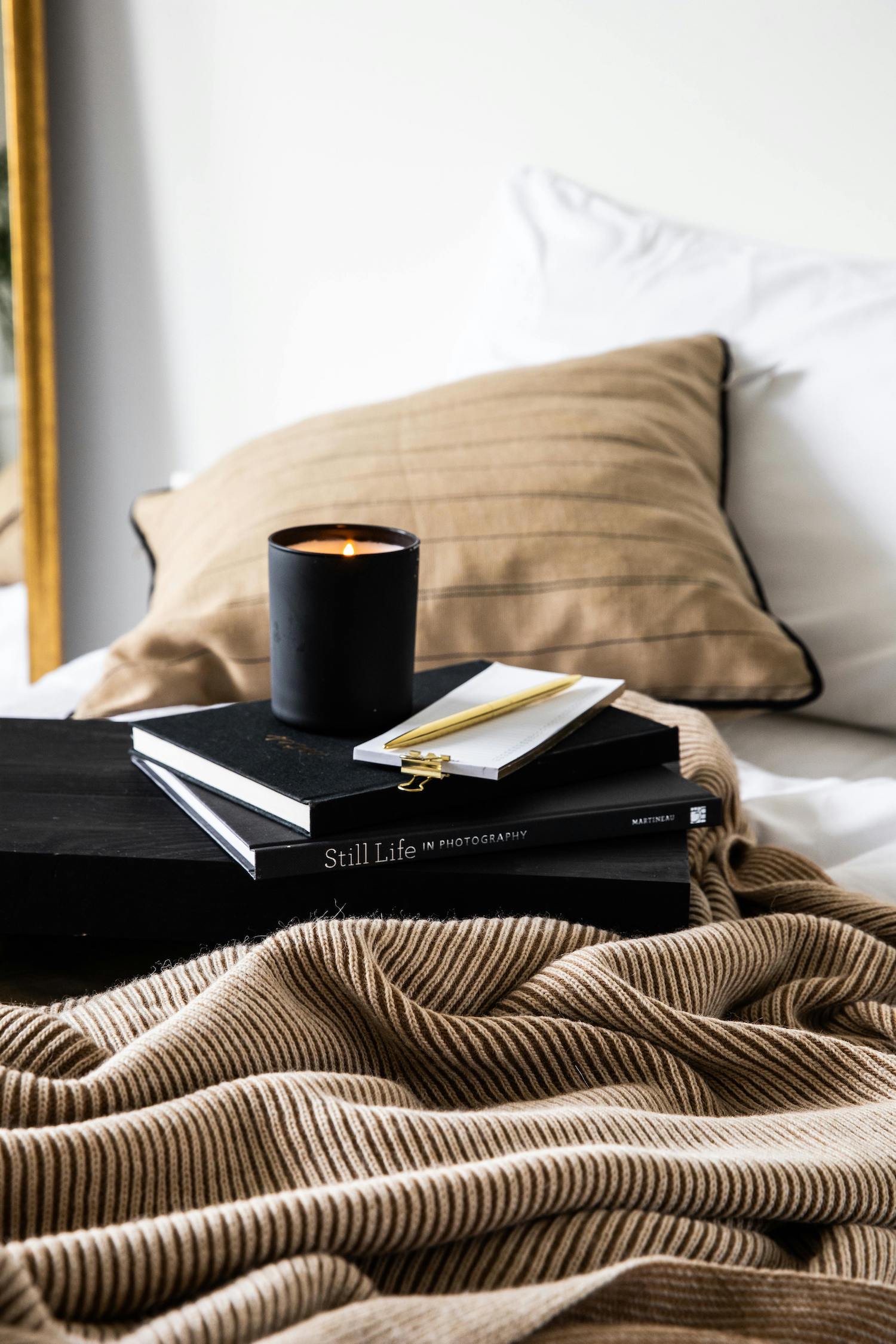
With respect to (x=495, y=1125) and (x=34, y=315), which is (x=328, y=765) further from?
(x=34, y=315)

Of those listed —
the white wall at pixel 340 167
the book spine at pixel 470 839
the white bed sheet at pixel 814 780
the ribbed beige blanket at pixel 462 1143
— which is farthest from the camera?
the white wall at pixel 340 167

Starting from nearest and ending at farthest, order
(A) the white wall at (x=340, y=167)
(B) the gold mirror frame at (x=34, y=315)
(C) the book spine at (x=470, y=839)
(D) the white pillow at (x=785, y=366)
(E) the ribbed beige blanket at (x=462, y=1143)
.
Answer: (E) the ribbed beige blanket at (x=462, y=1143)
(C) the book spine at (x=470, y=839)
(D) the white pillow at (x=785, y=366)
(A) the white wall at (x=340, y=167)
(B) the gold mirror frame at (x=34, y=315)

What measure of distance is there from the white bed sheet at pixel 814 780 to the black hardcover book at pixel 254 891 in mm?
216

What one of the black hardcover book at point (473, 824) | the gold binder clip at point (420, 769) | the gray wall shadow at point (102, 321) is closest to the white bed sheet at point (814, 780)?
the black hardcover book at point (473, 824)

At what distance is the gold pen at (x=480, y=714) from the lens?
63 centimetres

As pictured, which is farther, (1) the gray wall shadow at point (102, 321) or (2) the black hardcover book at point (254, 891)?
(1) the gray wall shadow at point (102, 321)

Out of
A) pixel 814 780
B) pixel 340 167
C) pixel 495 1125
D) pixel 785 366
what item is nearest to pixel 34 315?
pixel 340 167

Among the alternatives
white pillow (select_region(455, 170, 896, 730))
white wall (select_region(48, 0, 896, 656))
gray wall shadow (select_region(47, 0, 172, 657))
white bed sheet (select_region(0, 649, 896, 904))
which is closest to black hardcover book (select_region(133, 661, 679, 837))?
white bed sheet (select_region(0, 649, 896, 904))

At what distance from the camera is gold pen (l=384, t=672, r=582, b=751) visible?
24.8 inches

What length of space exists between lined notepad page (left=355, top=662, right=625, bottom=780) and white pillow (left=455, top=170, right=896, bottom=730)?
484 mm

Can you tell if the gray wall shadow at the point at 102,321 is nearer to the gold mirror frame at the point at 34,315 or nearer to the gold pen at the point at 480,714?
the gold mirror frame at the point at 34,315

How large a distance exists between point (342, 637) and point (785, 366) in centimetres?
74

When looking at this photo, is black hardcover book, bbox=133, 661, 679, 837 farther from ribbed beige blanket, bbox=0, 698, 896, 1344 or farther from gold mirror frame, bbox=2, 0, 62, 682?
gold mirror frame, bbox=2, 0, 62, 682

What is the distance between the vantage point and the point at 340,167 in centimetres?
177
